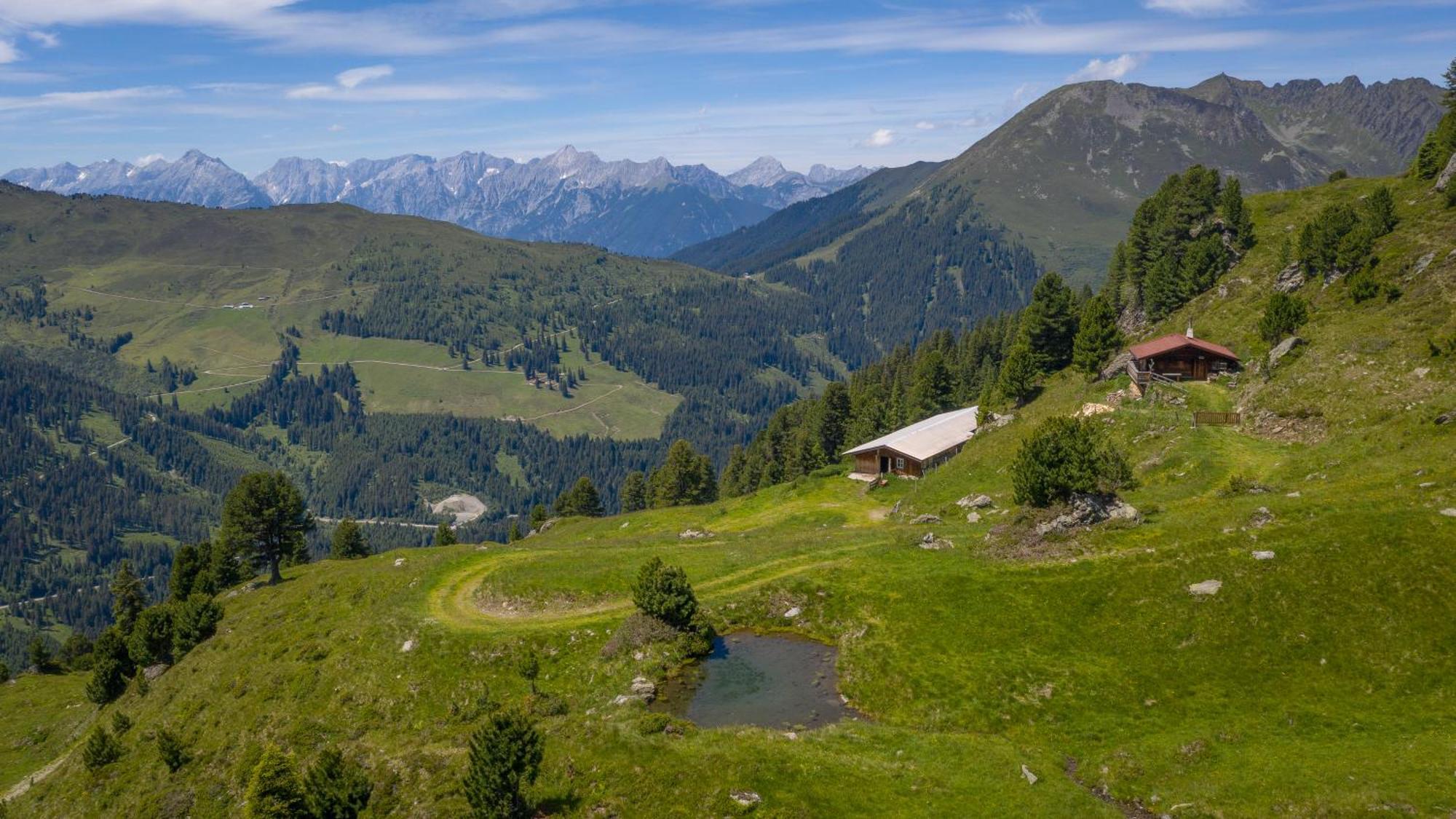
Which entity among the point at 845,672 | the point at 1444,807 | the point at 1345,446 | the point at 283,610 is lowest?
the point at 283,610

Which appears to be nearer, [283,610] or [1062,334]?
[283,610]

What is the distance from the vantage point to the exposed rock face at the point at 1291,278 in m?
93.2

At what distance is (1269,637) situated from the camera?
38438 mm

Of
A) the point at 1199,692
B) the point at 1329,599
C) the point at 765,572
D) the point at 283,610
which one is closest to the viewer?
the point at 1199,692

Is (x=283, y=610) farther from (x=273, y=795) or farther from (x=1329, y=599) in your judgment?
(x=1329, y=599)

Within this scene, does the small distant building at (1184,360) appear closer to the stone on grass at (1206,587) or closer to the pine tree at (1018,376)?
the pine tree at (1018,376)

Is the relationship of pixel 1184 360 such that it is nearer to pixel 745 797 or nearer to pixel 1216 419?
pixel 1216 419

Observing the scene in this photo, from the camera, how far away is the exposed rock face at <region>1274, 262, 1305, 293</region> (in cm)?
9319

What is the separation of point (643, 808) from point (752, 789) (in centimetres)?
434

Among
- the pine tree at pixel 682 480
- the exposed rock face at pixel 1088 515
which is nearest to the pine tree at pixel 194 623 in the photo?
the exposed rock face at pixel 1088 515

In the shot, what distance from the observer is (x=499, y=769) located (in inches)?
1174

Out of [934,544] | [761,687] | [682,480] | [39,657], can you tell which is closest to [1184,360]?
[934,544]

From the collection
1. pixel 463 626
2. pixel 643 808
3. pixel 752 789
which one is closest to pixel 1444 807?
pixel 752 789

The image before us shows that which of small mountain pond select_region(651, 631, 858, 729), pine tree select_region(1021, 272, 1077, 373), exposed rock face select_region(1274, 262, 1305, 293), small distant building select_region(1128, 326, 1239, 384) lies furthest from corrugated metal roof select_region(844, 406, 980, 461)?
small mountain pond select_region(651, 631, 858, 729)
